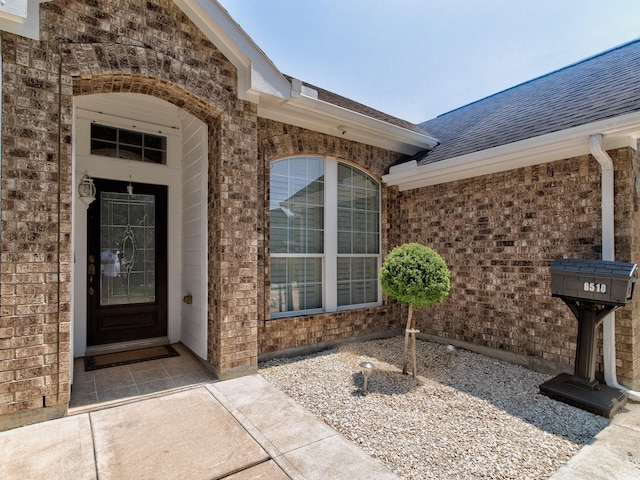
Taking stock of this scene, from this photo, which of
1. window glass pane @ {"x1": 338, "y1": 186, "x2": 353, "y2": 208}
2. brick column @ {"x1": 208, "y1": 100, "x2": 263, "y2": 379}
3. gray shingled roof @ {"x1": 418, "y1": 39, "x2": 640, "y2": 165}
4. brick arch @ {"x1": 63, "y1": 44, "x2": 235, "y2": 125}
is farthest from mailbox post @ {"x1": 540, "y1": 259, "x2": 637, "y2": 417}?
brick arch @ {"x1": 63, "y1": 44, "x2": 235, "y2": 125}

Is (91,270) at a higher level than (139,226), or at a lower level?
lower

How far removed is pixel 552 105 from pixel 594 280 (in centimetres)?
309

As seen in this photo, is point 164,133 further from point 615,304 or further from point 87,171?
point 615,304

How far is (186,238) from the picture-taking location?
17.5 feet

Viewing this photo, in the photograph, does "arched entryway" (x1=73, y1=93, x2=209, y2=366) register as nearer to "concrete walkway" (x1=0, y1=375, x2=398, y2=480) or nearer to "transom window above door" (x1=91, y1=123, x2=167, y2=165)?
"transom window above door" (x1=91, y1=123, x2=167, y2=165)

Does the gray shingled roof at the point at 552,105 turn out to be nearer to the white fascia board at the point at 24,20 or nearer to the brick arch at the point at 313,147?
the brick arch at the point at 313,147

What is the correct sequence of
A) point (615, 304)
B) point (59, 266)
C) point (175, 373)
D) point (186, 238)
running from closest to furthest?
point (59, 266) < point (615, 304) < point (175, 373) < point (186, 238)

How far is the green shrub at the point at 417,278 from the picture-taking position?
13.7ft

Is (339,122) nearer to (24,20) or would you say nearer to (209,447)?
(24,20)

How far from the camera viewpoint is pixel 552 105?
207 inches

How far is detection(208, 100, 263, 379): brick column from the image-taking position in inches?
159

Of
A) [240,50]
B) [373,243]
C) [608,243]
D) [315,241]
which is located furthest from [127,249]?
[608,243]

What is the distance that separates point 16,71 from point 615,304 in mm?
6355

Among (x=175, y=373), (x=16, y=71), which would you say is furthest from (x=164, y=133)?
(x=175, y=373)
